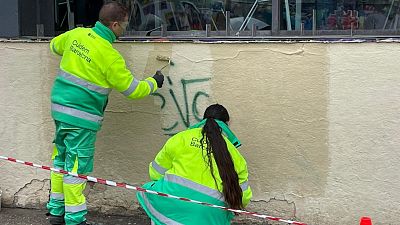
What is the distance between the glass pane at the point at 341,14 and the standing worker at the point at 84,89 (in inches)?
59.2

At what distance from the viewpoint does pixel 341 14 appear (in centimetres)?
507

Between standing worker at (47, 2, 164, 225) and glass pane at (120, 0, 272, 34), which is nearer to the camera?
standing worker at (47, 2, 164, 225)

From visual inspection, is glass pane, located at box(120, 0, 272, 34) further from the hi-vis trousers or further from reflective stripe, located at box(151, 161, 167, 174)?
reflective stripe, located at box(151, 161, 167, 174)

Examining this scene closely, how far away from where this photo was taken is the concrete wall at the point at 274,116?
437cm

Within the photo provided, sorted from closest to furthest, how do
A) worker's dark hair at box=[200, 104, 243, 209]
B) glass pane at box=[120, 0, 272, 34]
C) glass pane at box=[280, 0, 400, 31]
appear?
worker's dark hair at box=[200, 104, 243, 209] → glass pane at box=[280, 0, 400, 31] → glass pane at box=[120, 0, 272, 34]

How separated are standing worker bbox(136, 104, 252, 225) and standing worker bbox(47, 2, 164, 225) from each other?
768mm

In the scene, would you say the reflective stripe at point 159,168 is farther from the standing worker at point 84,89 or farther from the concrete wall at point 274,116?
the concrete wall at point 274,116

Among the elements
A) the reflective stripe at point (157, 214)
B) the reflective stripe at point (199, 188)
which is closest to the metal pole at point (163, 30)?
the reflective stripe at point (157, 214)

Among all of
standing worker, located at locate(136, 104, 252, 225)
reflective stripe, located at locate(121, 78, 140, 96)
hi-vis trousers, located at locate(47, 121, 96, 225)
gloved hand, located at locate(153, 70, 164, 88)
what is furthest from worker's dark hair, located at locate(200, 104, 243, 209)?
hi-vis trousers, located at locate(47, 121, 96, 225)

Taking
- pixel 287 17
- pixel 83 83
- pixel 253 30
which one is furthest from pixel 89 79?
pixel 287 17

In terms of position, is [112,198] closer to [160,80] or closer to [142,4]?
[160,80]

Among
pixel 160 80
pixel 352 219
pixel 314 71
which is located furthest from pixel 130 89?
pixel 352 219

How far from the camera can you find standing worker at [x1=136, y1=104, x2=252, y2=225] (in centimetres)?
362

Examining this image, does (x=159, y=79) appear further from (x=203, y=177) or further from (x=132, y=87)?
(x=203, y=177)
